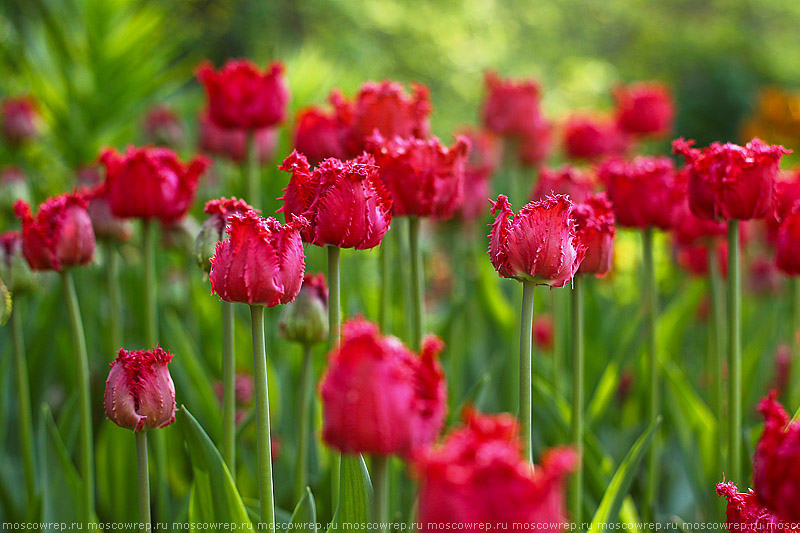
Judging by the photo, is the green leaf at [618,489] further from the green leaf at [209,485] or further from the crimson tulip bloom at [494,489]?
the crimson tulip bloom at [494,489]

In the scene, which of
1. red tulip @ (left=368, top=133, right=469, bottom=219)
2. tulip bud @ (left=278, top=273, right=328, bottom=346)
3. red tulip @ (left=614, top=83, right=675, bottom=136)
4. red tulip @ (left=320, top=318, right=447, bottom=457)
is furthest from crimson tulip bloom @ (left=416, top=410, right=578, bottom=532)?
red tulip @ (left=614, top=83, right=675, bottom=136)

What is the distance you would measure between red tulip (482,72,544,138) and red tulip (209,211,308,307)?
1881 mm

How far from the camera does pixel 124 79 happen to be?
3793mm

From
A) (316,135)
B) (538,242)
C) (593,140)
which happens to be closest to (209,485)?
(538,242)

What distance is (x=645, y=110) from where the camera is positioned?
9.69 feet

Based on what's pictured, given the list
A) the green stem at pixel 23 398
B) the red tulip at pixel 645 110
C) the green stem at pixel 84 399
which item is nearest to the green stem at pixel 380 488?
the green stem at pixel 84 399

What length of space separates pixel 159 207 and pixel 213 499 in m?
0.55

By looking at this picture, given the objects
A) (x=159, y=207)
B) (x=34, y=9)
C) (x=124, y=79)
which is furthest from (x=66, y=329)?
(x=34, y=9)

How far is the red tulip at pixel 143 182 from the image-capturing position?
134 cm

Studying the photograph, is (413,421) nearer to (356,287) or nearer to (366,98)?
(366,98)

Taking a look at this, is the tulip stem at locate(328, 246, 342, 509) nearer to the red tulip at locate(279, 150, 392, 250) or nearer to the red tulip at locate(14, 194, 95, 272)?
the red tulip at locate(279, 150, 392, 250)

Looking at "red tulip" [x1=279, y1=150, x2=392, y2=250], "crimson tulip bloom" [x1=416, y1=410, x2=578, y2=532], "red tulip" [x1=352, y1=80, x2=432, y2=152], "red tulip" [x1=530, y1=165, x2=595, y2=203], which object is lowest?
"crimson tulip bloom" [x1=416, y1=410, x2=578, y2=532]

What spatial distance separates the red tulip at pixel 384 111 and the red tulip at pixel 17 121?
2076 mm

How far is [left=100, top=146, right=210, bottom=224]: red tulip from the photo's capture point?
4.41ft
